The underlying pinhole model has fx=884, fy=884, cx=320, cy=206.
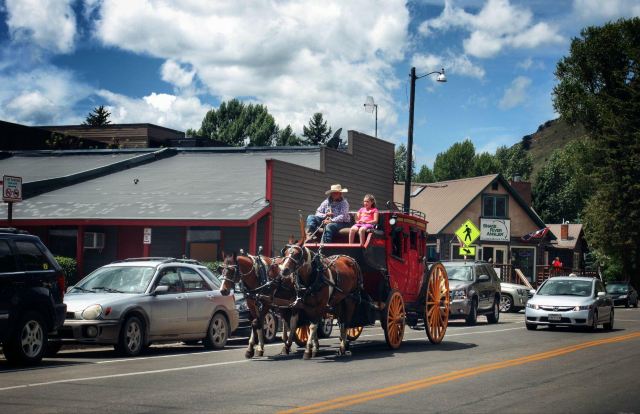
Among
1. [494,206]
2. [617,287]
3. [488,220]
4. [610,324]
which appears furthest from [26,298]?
[494,206]

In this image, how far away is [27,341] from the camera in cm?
1384

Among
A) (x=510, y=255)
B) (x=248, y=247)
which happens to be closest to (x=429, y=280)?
(x=248, y=247)

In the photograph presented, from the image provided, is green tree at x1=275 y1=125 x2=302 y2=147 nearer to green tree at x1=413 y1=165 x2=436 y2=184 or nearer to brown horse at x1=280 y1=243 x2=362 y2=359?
green tree at x1=413 y1=165 x2=436 y2=184

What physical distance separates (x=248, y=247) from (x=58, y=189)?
9791 millimetres

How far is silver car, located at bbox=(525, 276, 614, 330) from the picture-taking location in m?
23.5

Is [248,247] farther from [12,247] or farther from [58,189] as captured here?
[12,247]

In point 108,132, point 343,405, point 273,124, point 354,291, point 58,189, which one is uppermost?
point 273,124

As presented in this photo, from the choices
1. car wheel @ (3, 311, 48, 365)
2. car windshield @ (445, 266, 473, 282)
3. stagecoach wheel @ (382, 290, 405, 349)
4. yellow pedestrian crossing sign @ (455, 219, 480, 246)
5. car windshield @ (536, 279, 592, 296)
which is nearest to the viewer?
car wheel @ (3, 311, 48, 365)

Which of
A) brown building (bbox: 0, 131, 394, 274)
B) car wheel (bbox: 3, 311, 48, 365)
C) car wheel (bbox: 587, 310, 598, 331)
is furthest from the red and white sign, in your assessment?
car wheel (bbox: 587, 310, 598, 331)

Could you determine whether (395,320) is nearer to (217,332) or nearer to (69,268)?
(217,332)

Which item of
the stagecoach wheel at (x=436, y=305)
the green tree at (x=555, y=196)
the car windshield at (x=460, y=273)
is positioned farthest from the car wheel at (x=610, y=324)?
the green tree at (x=555, y=196)

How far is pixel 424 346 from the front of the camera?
715 inches

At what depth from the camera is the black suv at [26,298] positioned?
44.1 ft

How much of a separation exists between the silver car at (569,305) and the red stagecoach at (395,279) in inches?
208
